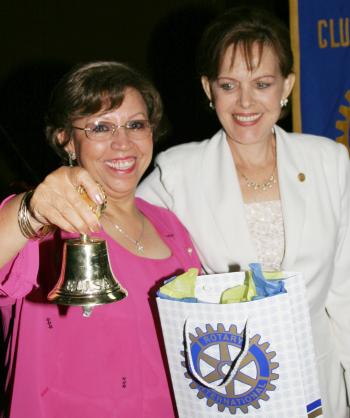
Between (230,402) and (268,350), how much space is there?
0.16 meters

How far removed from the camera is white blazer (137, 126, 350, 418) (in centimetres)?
209

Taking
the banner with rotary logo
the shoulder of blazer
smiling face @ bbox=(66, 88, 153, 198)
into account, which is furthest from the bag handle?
the banner with rotary logo

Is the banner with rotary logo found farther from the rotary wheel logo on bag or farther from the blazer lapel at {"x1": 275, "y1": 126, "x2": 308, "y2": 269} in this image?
the rotary wheel logo on bag

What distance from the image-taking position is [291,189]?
2.16m

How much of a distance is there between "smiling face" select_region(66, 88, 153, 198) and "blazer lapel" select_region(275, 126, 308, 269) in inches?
21.2

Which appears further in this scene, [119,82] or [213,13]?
[213,13]

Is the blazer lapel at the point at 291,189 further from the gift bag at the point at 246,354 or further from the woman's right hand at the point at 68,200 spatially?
the woman's right hand at the point at 68,200

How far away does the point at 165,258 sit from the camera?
190cm

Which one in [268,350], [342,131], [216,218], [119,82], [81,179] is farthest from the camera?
[342,131]

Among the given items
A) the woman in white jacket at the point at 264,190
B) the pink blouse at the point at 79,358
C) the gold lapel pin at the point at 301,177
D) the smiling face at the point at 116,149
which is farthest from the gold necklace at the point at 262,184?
the pink blouse at the point at 79,358

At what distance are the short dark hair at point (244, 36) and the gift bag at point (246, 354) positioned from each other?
3.08ft

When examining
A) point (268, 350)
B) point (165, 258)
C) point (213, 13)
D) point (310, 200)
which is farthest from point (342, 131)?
point (268, 350)

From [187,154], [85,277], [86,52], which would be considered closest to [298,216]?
[187,154]

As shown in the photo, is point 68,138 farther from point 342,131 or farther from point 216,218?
point 342,131
